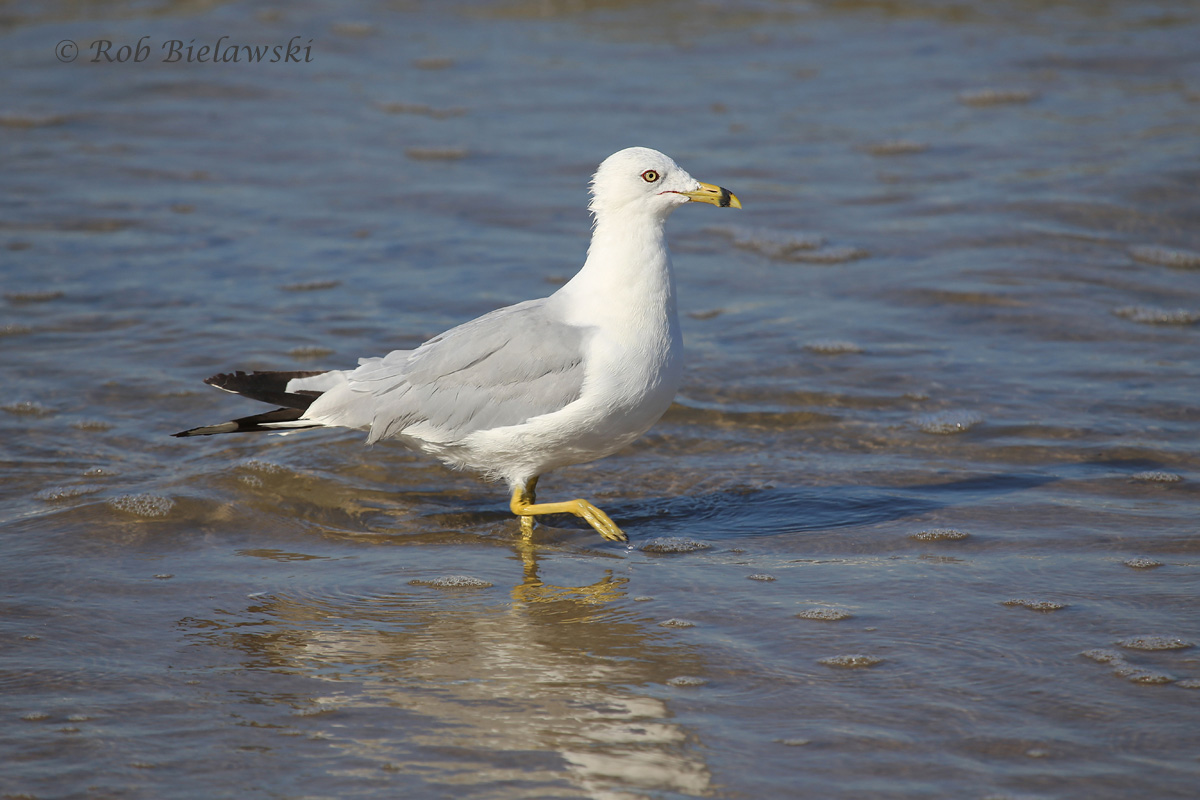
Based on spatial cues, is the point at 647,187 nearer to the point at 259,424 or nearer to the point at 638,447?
the point at 638,447

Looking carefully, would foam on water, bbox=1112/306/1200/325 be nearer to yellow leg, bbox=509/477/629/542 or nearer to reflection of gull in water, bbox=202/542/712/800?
yellow leg, bbox=509/477/629/542

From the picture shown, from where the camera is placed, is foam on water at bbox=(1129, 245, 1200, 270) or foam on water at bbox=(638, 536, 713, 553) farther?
foam on water at bbox=(1129, 245, 1200, 270)

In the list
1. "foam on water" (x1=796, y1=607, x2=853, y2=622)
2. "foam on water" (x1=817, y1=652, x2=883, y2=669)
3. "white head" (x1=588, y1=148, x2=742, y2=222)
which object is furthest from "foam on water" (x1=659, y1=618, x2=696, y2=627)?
"white head" (x1=588, y1=148, x2=742, y2=222)

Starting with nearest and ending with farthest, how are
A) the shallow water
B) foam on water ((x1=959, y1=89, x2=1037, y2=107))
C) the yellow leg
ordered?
the shallow water, the yellow leg, foam on water ((x1=959, y1=89, x2=1037, y2=107))

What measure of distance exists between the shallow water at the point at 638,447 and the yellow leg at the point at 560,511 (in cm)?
10

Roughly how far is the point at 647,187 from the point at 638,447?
1793mm

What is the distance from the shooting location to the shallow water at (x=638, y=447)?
4242mm

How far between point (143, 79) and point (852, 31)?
8255 millimetres

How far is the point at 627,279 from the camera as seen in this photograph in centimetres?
574

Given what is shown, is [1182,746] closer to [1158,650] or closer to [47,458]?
[1158,650]

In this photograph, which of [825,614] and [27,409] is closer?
[825,614]

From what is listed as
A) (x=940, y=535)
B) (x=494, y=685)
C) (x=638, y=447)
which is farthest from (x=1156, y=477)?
(x=494, y=685)

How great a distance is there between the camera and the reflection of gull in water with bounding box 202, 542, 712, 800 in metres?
4.01

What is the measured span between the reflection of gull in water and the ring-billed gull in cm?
66
